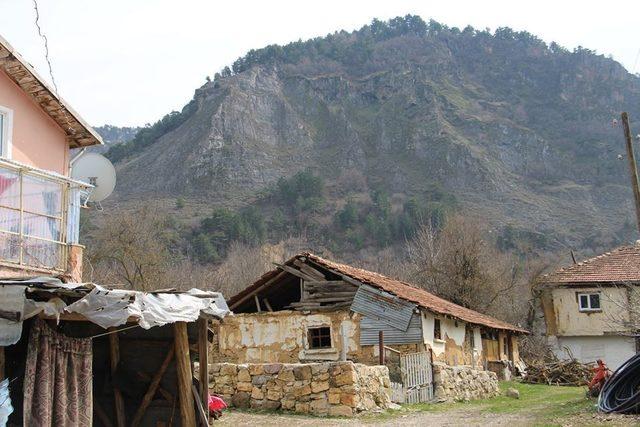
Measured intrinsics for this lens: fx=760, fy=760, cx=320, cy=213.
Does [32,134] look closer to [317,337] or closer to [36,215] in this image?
[36,215]

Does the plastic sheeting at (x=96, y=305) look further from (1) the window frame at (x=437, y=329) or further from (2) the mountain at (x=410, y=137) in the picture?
(2) the mountain at (x=410, y=137)

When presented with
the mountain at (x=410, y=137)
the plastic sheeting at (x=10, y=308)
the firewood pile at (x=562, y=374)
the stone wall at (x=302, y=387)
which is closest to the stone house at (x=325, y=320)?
the firewood pile at (x=562, y=374)

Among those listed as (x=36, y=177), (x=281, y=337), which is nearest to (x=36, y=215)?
(x=36, y=177)

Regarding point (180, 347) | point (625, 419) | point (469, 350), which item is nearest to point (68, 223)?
point (180, 347)

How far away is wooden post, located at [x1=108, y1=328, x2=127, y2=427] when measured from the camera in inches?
507

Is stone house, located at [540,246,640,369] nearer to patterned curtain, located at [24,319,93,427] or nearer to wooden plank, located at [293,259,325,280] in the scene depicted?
wooden plank, located at [293,259,325,280]

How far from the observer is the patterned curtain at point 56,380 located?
410 inches

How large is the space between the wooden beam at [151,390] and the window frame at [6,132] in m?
6.16

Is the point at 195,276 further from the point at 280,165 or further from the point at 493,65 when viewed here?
the point at 493,65

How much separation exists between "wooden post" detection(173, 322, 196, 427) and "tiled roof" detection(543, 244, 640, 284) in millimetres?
30503

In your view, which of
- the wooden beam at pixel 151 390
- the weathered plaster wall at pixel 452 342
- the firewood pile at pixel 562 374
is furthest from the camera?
the firewood pile at pixel 562 374

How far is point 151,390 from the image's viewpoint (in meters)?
12.8

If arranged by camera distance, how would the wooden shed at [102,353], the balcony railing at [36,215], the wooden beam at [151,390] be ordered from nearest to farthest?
the wooden shed at [102,353], the wooden beam at [151,390], the balcony railing at [36,215]

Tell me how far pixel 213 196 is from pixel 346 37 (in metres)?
76.8
